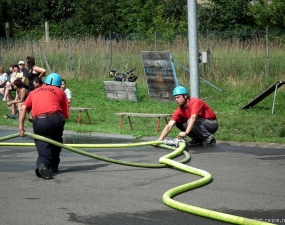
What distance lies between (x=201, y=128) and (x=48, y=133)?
439 cm

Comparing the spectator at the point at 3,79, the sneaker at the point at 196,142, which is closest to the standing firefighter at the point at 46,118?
the sneaker at the point at 196,142

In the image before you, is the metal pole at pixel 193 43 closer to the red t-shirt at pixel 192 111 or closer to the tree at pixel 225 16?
the red t-shirt at pixel 192 111

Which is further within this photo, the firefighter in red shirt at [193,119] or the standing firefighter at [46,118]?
the firefighter in red shirt at [193,119]

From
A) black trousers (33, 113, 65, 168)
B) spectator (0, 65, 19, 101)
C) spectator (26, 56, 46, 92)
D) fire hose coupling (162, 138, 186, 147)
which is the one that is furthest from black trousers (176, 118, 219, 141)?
spectator (0, 65, 19, 101)

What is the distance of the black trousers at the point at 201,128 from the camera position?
15508mm

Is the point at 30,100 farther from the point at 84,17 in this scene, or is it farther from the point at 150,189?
the point at 84,17

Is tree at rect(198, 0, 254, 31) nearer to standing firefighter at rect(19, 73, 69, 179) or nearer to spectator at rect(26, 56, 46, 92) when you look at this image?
spectator at rect(26, 56, 46, 92)

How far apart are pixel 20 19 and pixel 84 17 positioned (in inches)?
425

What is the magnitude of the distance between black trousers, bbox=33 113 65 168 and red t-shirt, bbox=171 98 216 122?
3.86m

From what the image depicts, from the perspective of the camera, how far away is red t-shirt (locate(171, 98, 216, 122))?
15266mm

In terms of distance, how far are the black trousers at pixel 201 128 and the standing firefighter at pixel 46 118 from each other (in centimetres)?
398

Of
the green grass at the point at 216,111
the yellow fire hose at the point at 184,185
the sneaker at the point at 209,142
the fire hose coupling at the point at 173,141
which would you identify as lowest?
the green grass at the point at 216,111

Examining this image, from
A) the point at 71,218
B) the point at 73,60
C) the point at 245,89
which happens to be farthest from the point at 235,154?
the point at 73,60

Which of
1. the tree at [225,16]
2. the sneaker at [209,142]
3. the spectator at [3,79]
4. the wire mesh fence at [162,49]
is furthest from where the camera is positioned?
the tree at [225,16]
